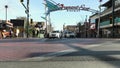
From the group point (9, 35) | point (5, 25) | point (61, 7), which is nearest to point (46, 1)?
point (61, 7)

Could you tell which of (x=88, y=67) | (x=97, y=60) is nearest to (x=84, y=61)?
(x=97, y=60)

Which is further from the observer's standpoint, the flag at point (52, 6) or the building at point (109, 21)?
the flag at point (52, 6)

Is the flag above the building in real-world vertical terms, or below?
above

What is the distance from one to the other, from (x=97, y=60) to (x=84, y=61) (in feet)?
1.99

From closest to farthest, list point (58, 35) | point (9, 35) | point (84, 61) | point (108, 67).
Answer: point (108, 67) < point (84, 61) < point (58, 35) < point (9, 35)

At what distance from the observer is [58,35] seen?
5875 cm

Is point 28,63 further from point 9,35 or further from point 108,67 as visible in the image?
point 9,35

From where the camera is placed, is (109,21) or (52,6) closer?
(109,21)

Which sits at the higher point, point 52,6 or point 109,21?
point 52,6

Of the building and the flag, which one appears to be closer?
the building

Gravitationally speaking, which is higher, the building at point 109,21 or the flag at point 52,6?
the flag at point 52,6

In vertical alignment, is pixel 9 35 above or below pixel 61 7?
below

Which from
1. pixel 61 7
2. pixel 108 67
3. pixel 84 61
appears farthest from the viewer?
pixel 61 7

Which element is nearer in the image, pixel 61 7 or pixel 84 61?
pixel 84 61
